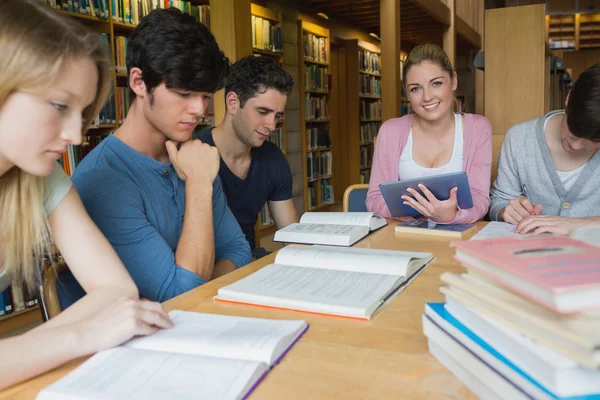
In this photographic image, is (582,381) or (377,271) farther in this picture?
(377,271)

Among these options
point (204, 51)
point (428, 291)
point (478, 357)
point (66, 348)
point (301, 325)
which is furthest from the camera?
point (204, 51)

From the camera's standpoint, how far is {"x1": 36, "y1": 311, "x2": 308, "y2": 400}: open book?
0.62 metres

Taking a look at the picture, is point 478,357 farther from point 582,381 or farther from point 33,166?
point 33,166

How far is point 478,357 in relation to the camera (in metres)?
0.61

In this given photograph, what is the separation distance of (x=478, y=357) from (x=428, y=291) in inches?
17.2

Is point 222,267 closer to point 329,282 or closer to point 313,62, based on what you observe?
point 329,282

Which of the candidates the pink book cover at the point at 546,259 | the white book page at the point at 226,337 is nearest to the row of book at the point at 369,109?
the white book page at the point at 226,337

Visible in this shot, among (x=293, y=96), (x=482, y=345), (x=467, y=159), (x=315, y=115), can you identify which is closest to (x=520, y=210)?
(x=467, y=159)

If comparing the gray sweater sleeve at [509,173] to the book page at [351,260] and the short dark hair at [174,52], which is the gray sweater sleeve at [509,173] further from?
the short dark hair at [174,52]

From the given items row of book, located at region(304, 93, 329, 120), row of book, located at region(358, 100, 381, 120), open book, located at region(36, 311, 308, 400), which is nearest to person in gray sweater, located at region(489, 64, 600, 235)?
open book, located at region(36, 311, 308, 400)

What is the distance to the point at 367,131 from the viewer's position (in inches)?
302

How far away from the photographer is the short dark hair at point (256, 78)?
2.08 metres

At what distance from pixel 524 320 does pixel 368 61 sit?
295 inches

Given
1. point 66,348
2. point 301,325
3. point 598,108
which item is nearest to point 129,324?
point 66,348
